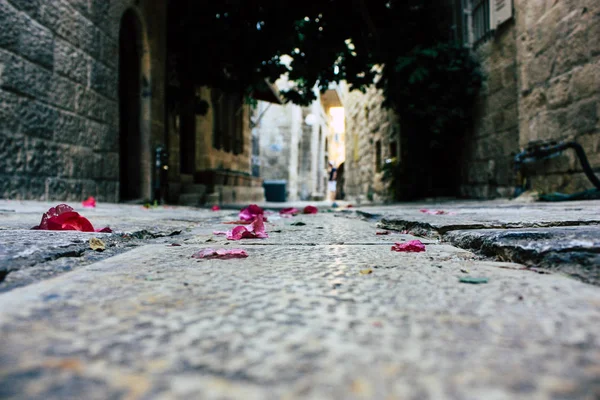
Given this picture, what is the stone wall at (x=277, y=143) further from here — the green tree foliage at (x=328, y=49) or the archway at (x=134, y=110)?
the archway at (x=134, y=110)

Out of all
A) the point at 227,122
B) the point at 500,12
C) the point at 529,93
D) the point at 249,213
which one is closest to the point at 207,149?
the point at 227,122

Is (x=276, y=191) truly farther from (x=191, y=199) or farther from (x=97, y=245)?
(x=97, y=245)

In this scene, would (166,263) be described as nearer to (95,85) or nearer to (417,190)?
(95,85)

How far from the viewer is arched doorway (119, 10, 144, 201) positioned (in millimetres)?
5719

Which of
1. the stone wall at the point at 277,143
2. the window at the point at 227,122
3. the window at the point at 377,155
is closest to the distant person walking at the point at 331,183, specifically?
the stone wall at the point at 277,143

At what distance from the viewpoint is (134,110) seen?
5.79 meters

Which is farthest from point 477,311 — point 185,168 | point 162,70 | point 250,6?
point 185,168

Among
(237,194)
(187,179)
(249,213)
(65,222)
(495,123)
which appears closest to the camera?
(65,222)

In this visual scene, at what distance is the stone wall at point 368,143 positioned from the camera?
9185 mm

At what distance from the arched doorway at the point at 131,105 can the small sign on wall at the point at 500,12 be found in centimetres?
458

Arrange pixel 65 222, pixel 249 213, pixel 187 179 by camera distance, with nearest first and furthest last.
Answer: pixel 65 222, pixel 249 213, pixel 187 179

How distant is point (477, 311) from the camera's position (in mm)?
565

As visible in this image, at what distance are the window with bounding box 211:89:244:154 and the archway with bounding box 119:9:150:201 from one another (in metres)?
3.71

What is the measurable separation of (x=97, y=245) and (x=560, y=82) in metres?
4.20
